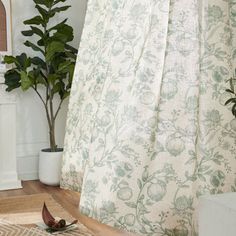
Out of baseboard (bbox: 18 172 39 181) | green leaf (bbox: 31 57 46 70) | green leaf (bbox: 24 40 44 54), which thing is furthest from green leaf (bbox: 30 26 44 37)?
baseboard (bbox: 18 172 39 181)

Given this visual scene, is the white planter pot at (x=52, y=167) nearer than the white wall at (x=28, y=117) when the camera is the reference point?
Yes

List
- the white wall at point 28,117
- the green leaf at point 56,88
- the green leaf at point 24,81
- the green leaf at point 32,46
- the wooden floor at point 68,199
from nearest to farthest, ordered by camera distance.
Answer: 1. the wooden floor at point 68,199
2. the green leaf at point 24,81
3. the green leaf at point 32,46
4. the green leaf at point 56,88
5. the white wall at point 28,117

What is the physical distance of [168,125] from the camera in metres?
1.86

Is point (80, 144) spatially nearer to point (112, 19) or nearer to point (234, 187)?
point (112, 19)

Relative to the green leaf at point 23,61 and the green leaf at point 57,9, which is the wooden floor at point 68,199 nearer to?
the green leaf at point 23,61

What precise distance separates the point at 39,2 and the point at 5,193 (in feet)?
5.26

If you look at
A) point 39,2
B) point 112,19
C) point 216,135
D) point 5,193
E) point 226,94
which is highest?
point 39,2

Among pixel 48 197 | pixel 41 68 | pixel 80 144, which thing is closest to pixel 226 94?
pixel 80 144

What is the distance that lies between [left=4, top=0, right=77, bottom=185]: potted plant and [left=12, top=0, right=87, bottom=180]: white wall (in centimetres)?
11

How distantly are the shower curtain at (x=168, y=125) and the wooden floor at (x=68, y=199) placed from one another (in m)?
0.38

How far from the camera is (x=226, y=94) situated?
6.01ft

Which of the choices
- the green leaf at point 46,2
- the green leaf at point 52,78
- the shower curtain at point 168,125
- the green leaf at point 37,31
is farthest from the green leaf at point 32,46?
the shower curtain at point 168,125

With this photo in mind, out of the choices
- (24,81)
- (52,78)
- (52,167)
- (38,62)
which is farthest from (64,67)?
(52,167)

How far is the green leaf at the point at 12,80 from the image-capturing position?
318 cm
